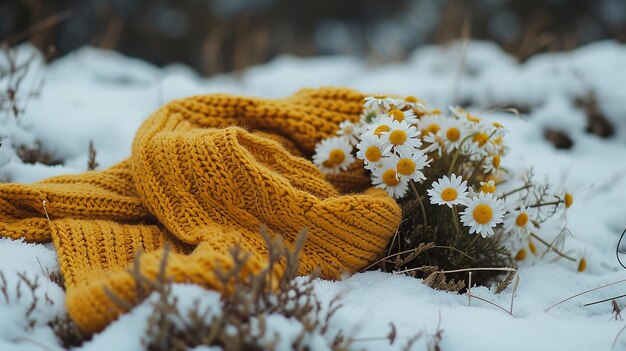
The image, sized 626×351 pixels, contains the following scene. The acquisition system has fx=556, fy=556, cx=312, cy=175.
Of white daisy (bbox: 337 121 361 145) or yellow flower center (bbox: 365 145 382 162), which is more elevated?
yellow flower center (bbox: 365 145 382 162)

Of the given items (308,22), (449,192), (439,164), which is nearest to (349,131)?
(439,164)

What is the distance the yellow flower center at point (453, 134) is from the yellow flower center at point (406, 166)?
0.31 m

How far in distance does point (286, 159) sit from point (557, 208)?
102 centimetres

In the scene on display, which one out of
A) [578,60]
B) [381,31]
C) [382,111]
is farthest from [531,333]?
[381,31]

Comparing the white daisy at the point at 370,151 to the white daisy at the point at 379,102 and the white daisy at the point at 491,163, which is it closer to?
the white daisy at the point at 379,102

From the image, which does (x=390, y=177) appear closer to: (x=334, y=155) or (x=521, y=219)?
(x=334, y=155)

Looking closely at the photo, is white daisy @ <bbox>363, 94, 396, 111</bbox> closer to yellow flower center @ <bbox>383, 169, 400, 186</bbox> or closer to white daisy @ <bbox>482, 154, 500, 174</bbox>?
yellow flower center @ <bbox>383, 169, 400, 186</bbox>

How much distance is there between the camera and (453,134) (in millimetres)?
1974

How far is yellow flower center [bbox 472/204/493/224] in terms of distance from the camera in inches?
67.6

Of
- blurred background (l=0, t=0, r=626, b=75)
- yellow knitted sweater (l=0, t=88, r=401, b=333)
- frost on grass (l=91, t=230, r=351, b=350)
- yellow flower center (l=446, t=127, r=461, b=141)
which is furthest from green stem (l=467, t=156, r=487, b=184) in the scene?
blurred background (l=0, t=0, r=626, b=75)

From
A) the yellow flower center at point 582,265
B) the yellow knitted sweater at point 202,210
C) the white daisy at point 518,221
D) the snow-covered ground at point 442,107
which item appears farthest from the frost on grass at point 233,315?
the yellow flower center at point 582,265

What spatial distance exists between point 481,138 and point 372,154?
16.5 inches

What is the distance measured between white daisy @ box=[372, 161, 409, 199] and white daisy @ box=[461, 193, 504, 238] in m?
0.22

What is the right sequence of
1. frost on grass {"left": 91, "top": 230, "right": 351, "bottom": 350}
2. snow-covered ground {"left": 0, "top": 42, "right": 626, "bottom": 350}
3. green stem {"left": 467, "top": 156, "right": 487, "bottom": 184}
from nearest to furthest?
frost on grass {"left": 91, "top": 230, "right": 351, "bottom": 350}
snow-covered ground {"left": 0, "top": 42, "right": 626, "bottom": 350}
green stem {"left": 467, "top": 156, "right": 487, "bottom": 184}
